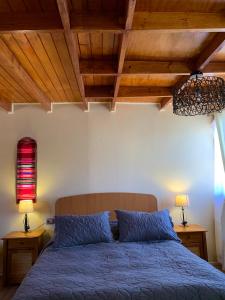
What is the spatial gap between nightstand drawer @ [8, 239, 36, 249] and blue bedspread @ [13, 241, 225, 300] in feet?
2.23

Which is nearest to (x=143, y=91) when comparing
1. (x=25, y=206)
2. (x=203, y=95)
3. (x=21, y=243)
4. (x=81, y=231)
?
(x=203, y=95)

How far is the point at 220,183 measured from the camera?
4.10m

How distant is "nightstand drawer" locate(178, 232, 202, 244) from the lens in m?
3.70

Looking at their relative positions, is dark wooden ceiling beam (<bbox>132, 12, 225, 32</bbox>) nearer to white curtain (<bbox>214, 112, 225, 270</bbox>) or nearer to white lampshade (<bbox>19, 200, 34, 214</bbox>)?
white curtain (<bbox>214, 112, 225, 270</bbox>)

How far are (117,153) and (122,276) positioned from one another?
2.25 m

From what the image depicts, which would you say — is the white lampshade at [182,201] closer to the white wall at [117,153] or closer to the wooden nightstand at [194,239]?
the white wall at [117,153]

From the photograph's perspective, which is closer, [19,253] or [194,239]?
[19,253]

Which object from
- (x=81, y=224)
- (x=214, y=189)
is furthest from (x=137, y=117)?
(x=81, y=224)

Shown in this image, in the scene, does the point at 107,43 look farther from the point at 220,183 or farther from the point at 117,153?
the point at 220,183

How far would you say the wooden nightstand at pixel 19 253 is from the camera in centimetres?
355

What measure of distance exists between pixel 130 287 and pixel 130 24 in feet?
5.79

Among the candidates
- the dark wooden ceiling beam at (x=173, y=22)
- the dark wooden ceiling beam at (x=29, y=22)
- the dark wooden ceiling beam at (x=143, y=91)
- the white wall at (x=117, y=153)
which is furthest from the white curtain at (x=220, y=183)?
the dark wooden ceiling beam at (x=29, y=22)

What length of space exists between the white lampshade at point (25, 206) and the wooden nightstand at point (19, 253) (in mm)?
324

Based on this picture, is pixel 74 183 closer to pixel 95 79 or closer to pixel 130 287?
pixel 95 79
